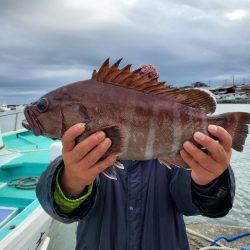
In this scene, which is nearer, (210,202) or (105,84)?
(105,84)

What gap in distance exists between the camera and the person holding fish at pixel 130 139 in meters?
1.97

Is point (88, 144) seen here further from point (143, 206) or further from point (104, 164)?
point (143, 206)

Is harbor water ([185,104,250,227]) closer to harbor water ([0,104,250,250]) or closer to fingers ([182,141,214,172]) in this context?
harbor water ([0,104,250,250])

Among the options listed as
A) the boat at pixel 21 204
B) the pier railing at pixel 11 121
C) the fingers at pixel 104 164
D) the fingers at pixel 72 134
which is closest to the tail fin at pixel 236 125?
the fingers at pixel 104 164

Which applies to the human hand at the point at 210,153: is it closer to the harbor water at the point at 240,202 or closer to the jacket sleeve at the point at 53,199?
the jacket sleeve at the point at 53,199

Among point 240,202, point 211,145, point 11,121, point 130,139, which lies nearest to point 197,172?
point 211,145

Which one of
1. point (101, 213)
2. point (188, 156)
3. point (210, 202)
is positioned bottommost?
point (101, 213)

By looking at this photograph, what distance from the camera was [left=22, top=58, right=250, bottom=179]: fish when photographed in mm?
1987

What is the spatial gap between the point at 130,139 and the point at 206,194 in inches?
→ 31.2

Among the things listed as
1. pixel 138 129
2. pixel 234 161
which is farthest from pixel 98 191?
pixel 234 161

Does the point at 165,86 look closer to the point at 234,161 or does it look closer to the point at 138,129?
the point at 138,129

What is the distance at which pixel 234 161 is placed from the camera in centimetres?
1761

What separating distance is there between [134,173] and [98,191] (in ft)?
1.10

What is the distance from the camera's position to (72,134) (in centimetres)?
188
